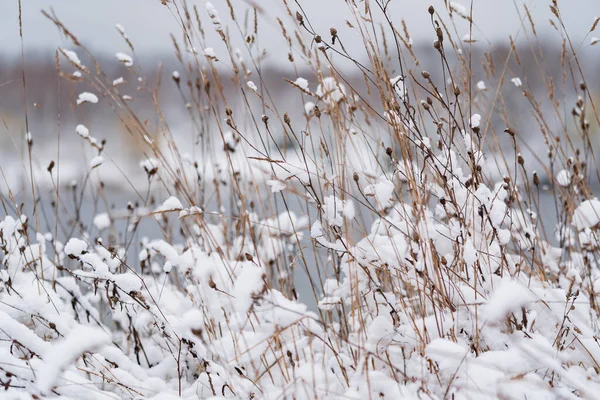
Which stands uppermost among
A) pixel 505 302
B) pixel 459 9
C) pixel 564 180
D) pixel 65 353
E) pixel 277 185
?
pixel 459 9

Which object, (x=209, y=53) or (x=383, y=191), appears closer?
(x=383, y=191)

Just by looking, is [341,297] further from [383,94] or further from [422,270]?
[383,94]

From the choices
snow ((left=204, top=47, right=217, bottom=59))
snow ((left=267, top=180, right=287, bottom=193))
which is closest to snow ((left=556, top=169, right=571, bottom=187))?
snow ((left=267, top=180, right=287, bottom=193))

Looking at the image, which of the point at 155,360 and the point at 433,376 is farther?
the point at 155,360

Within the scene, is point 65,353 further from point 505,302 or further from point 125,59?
point 125,59

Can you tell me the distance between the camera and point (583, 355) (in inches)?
41.5

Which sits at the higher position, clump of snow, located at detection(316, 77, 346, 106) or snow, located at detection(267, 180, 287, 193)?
clump of snow, located at detection(316, 77, 346, 106)

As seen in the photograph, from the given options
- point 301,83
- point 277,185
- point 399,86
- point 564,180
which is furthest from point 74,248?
point 564,180

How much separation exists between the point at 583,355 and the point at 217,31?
113 centimetres

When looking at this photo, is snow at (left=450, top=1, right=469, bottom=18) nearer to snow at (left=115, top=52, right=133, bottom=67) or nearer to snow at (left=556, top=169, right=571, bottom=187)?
snow at (left=556, top=169, right=571, bottom=187)

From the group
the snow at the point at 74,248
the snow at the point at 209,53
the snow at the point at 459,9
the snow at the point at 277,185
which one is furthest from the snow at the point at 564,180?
the snow at the point at 74,248

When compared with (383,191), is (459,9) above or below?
above

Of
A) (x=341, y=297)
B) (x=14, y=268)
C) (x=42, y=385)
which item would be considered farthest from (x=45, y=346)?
(x=14, y=268)

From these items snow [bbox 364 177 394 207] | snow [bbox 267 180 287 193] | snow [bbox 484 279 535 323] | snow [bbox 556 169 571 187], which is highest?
snow [bbox 556 169 571 187]
